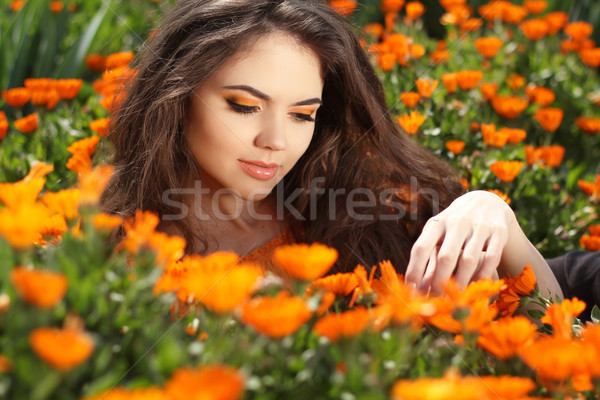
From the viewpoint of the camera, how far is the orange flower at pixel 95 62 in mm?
2672

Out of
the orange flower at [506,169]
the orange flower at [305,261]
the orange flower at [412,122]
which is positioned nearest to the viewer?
the orange flower at [305,261]

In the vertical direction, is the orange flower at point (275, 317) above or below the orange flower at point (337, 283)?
above

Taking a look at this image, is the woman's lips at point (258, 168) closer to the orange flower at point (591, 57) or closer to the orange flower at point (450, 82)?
the orange flower at point (450, 82)

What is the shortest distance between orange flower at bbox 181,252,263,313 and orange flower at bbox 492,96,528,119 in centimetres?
175

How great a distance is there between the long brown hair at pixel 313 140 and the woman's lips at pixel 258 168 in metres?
0.21

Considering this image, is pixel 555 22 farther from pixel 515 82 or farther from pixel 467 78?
pixel 467 78

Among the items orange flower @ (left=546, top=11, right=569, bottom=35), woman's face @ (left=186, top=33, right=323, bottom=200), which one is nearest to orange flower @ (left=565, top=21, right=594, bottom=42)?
orange flower @ (left=546, top=11, right=569, bottom=35)

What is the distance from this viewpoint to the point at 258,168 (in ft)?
5.36

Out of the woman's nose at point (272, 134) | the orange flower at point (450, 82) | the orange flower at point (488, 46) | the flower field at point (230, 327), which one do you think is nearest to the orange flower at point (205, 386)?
the flower field at point (230, 327)

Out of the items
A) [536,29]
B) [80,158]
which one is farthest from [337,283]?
[536,29]

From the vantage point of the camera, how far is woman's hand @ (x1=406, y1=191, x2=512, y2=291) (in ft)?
4.29

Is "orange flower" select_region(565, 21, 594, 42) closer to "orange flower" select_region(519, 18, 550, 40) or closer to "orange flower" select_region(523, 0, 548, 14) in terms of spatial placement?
"orange flower" select_region(519, 18, 550, 40)

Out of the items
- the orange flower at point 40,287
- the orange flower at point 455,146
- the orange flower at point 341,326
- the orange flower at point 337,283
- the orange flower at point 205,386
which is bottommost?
the orange flower at point 337,283

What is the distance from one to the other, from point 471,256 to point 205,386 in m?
0.88
